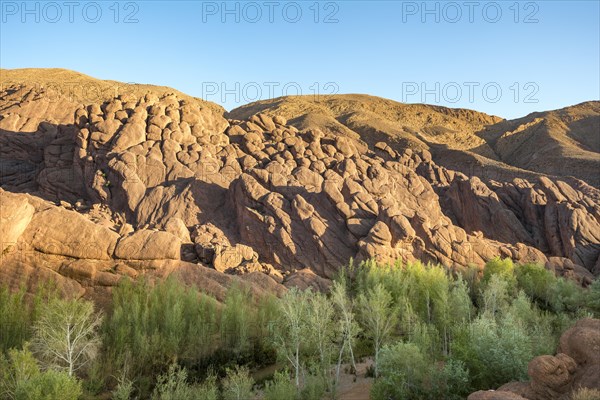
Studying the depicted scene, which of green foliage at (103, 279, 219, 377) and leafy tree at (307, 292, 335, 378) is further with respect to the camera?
green foliage at (103, 279, 219, 377)

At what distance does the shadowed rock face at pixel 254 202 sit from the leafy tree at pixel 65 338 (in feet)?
20.0

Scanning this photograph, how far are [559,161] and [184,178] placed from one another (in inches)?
2549

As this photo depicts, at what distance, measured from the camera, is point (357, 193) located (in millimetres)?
39812

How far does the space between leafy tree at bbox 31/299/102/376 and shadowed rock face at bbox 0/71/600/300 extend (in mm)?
6094

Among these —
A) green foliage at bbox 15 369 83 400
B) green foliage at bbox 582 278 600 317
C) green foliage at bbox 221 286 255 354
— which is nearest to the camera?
green foliage at bbox 15 369 83 400

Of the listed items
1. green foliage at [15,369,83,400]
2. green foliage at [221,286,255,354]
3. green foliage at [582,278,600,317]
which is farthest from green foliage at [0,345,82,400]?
green foliage at [582,278,600,317]

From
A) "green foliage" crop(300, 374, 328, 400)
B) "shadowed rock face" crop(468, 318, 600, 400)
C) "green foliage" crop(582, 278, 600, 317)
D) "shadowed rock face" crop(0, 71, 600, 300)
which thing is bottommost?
"green foliage" crop(300, 374, 328, 400)

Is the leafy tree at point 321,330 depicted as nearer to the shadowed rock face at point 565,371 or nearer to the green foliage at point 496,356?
the green foliage at point 496,356

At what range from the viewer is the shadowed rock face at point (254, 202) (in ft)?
104

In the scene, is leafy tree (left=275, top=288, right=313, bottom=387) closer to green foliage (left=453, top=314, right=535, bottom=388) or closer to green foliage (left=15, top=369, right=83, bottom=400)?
green foliage (left=453, top=314, right=535, bottom=388)

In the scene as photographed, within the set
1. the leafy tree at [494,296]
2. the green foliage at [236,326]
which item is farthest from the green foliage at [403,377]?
the leafy tree at [494,296]

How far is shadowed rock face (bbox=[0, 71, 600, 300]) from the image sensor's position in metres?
31.6

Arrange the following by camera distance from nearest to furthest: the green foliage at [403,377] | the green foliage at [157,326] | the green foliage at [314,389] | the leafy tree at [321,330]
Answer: the green foliage at [403,377] < the green foliage at [314,389] < the leafy tree at [321,330] < the green foliage at [157,326]

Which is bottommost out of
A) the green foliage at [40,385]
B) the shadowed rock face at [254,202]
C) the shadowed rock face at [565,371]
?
the green foliage at [40,385]
